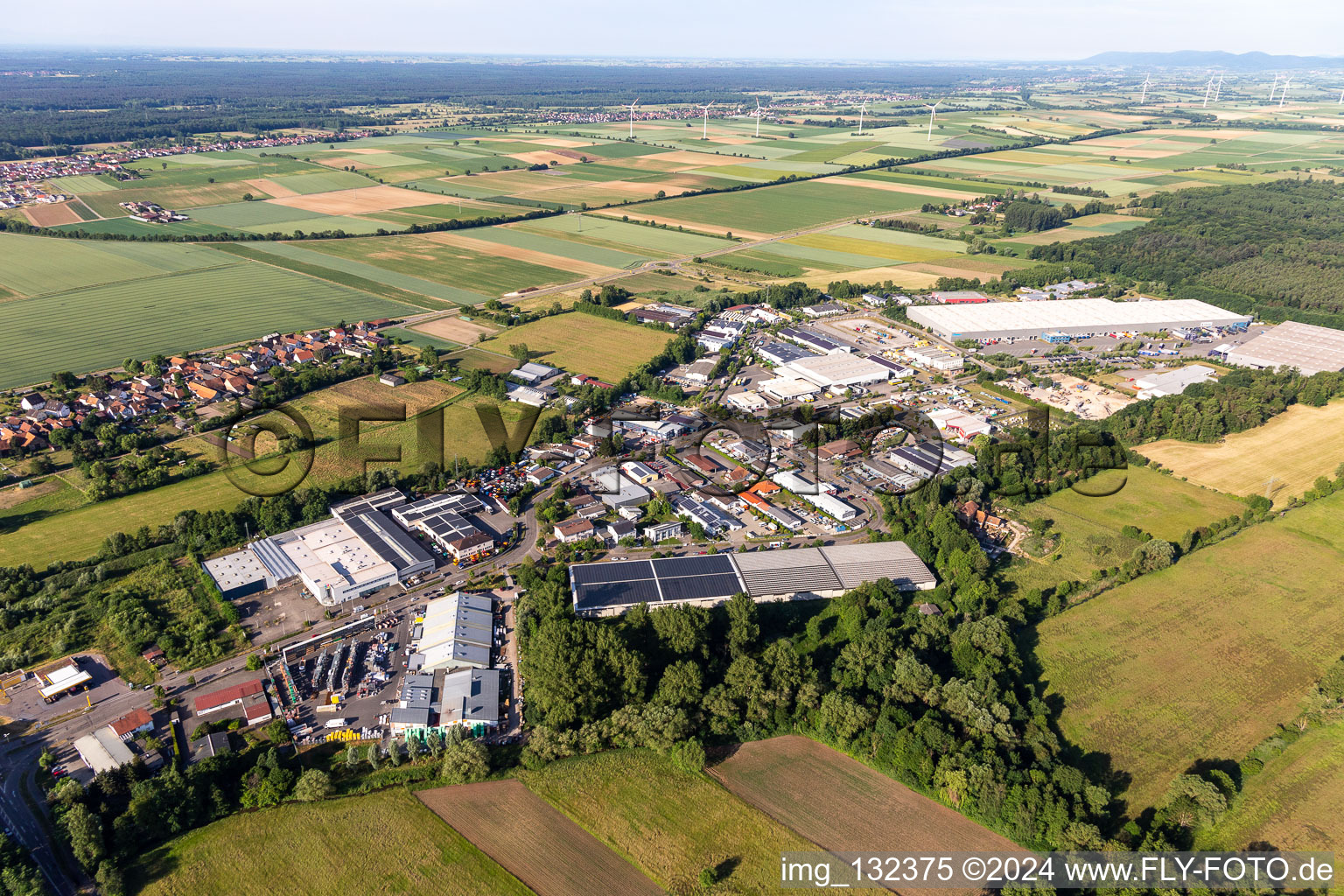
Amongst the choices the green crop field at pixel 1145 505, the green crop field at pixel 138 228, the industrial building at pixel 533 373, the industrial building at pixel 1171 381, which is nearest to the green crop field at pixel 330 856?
the green crop field at pixel 1145 505

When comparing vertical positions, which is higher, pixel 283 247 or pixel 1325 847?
pixel 283 247

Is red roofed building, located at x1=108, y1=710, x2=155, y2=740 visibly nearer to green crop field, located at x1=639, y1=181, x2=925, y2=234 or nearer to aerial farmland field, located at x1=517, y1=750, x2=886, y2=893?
aerial farmland field, located at x1=517, y1=750, x2=886, y2=893

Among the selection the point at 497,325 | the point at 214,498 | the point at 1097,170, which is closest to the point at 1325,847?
the point at 214,498

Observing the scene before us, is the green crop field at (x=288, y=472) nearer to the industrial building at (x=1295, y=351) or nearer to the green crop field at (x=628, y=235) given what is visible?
the green crop field at (x=628, y=235)

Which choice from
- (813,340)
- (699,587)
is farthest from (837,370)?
(699,587)

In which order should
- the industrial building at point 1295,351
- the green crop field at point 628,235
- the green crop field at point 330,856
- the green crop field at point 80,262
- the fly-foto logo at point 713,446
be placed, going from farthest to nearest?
the green crop field at point 628,235 → the green crop field at point 80,262 → the industrial building at point 1295,351 → the fly-foto logo at point 713,446 → the green crop field at point 330,856

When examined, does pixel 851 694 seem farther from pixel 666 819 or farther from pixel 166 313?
pixel 166 313

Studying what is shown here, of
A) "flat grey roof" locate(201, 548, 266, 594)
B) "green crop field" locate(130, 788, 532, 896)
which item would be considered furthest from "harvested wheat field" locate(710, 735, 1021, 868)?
"flat grey roof" locate(201, 548, 266, 594)

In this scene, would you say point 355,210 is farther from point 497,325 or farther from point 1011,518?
point 1011,518
